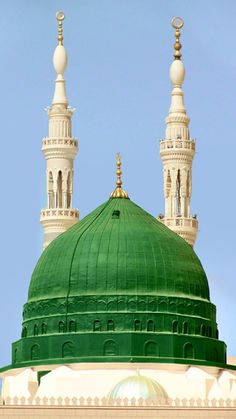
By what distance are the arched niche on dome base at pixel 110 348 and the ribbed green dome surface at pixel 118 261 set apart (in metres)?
1.97

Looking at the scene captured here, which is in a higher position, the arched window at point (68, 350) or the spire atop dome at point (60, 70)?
the spire atop dome at point (60, 70)

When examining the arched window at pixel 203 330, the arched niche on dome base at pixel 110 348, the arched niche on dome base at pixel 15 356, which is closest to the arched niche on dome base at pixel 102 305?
the arched niche on dome base at pixel 110 348

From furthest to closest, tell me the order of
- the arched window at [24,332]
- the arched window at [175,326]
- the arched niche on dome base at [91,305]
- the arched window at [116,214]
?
the arched window at [116,214] → the arched window at [24,332] → the arched window at [175,326] → the arched niche on dome base at [91,305]

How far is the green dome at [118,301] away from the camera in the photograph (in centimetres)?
8912

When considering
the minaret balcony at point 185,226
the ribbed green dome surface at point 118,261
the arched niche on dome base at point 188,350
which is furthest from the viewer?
the minaret balcony at point 185,226

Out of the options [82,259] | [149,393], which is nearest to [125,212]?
[82,259]

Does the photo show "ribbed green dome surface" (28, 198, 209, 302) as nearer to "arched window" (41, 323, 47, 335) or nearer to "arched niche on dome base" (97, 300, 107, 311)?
"arched niche on dome base" (97, 300, 107, 311)

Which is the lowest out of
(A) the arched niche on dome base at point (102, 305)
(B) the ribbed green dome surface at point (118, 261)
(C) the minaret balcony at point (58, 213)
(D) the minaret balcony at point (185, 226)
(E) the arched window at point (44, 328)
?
(E) the arched window at point (44, 328)

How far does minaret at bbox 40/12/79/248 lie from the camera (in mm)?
98438

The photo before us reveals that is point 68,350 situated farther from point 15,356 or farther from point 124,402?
point 124,402

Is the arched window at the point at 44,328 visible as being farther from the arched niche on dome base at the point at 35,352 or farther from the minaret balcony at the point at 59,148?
the minaret balcony at the point at 59,148

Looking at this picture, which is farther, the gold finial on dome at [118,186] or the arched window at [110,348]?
the gold finial on dome at [118,186]

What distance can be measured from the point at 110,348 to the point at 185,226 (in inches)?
452

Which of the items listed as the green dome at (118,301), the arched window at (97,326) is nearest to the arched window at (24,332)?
the green dome at (118,301)
